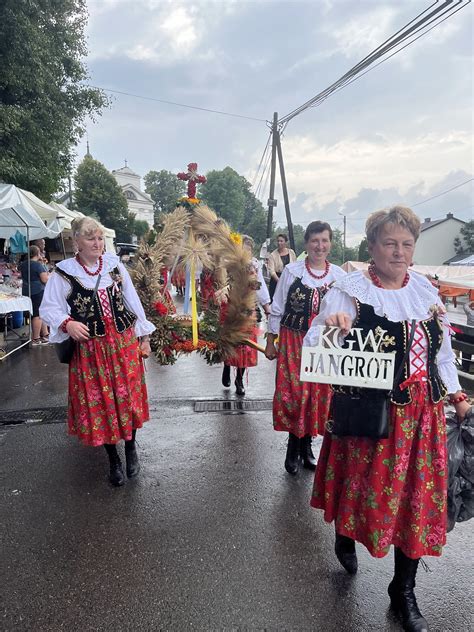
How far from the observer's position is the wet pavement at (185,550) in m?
Result: 2.11

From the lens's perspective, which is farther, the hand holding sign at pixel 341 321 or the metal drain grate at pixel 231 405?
the metal drain grate at pixel 231 405

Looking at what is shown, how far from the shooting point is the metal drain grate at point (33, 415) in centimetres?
463

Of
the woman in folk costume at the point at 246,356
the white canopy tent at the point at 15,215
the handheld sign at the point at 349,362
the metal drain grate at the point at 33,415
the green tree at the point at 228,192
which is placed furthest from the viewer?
the green tree at the point at 228,192

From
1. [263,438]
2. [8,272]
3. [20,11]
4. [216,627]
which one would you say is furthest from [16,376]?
[20,11]

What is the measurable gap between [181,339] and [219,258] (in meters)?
0.75

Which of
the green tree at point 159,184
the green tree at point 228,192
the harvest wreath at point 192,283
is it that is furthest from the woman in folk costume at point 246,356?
the green tree at point 159,184

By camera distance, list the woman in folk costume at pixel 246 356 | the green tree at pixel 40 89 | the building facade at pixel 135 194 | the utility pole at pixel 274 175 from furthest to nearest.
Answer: the building facade at pixel 135 194 < the utility pole at pixel 274 175 < the green tree at pixel 40 89 < the woman in folk costume at pixel 246 356

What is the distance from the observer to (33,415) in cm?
480

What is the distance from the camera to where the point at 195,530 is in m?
2.76

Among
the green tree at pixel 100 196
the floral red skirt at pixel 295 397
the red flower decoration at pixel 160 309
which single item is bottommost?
the floral red skirt at pixel 295 397

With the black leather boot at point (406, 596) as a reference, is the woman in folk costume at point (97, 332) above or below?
above

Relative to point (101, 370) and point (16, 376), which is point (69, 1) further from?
point (101, 370)

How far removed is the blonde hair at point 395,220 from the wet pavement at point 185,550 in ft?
6.18

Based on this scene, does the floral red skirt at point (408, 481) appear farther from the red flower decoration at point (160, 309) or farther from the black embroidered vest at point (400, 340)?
the red flower decoration at point (160, 309)
